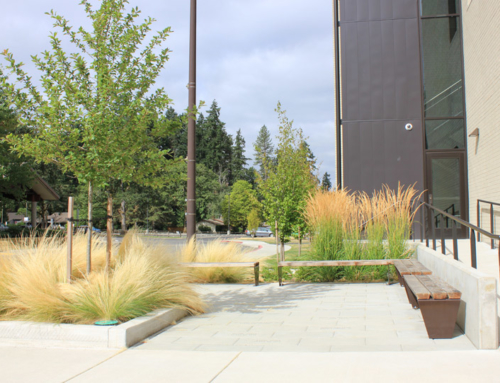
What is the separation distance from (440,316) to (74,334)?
13.1 ft

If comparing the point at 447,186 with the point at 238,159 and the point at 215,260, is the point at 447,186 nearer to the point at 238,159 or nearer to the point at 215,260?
the point at 215,260

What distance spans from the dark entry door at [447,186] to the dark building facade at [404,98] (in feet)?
0.10

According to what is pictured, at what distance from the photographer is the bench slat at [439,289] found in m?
4.82

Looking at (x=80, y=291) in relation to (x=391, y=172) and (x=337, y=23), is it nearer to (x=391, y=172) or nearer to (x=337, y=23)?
(x=391, y=172)

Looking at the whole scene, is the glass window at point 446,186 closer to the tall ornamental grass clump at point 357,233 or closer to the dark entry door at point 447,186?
the dark entry door at point 447,186

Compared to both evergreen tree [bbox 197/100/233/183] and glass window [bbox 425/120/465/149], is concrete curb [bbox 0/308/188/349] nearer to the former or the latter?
glass window [bbox 425/120/465/149]

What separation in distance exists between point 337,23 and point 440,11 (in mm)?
3296

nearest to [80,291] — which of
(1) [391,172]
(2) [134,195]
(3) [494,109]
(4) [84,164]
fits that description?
(4) [84,164]

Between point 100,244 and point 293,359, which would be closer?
point 293,359

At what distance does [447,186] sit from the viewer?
47.3ft

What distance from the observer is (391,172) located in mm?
14680

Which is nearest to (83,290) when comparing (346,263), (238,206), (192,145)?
(346,263)

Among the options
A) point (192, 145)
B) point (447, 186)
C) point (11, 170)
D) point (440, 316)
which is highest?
point (11, 170)

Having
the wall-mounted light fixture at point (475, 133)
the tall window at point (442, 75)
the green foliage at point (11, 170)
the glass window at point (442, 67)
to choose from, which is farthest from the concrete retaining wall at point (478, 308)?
the green foliage at point (11, 170)
